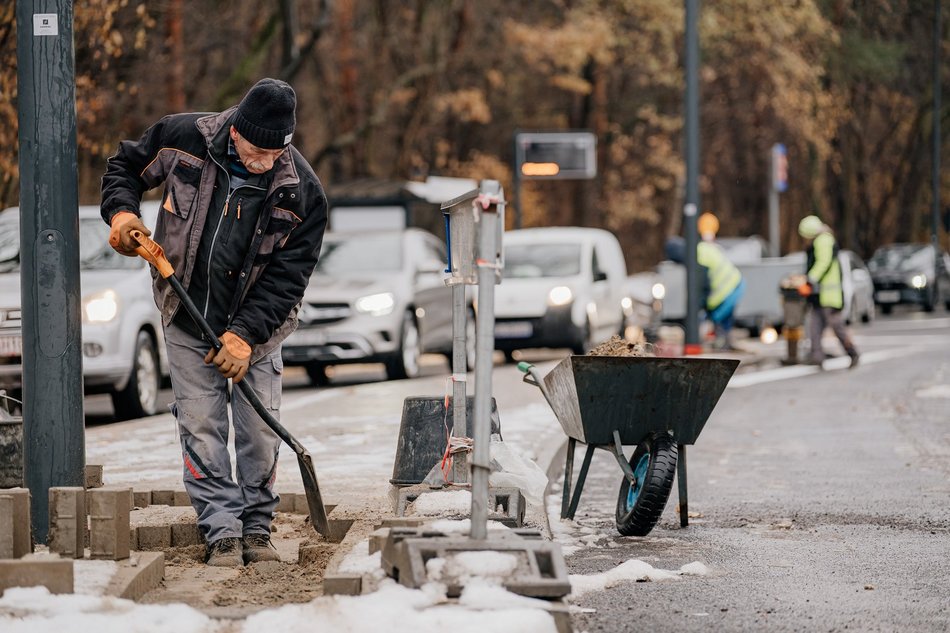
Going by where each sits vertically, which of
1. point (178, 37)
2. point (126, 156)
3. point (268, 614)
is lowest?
point (268, 614)

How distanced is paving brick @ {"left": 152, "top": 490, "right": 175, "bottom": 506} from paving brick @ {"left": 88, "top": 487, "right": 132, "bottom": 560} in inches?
78.1

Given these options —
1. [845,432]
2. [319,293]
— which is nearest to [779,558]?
[845,432]

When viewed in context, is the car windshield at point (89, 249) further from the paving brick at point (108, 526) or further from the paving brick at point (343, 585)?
the paving brick at point (343, 585)

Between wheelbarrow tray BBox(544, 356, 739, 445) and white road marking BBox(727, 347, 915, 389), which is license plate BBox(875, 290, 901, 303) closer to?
white road marking BBox(727, 347, 915, 389)

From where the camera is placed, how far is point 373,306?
17375mm

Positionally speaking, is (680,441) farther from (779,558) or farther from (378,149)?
(378,149)

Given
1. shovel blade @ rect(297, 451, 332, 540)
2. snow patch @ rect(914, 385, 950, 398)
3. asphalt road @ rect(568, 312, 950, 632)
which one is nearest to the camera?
asphalt road @ rect(568, 312, 950, 632)

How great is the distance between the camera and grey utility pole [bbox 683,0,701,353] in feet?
62.6

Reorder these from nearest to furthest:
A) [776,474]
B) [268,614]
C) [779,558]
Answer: [268,614]
[779,558]
[776,474]

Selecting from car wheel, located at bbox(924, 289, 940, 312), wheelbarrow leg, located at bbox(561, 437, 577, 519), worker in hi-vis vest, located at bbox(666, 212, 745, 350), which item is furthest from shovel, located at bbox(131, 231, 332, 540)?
car wheel, located at bbox(924, 289, 940, 312)

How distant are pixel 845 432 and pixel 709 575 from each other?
6511 millimetres

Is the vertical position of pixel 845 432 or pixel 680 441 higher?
pixel 680 441

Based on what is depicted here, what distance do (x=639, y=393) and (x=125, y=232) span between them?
2.72 metres

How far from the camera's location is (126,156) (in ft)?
21.6
